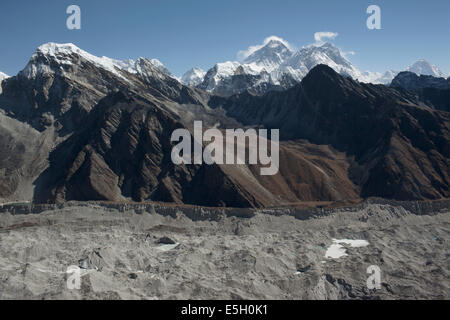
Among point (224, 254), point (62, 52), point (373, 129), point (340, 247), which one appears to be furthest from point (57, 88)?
point (340, 247)

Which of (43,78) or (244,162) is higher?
(43,78)

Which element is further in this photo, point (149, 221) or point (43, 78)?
point (43, 78)

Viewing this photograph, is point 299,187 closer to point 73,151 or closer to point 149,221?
point 149,221

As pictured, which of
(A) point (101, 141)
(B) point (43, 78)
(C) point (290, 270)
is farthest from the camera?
(B) point (43, 78)

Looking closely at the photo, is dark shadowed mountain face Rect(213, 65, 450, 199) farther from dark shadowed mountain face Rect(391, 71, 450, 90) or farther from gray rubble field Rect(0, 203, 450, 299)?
dark shadowed mountain face Rect(391, 71, 450, 90)
